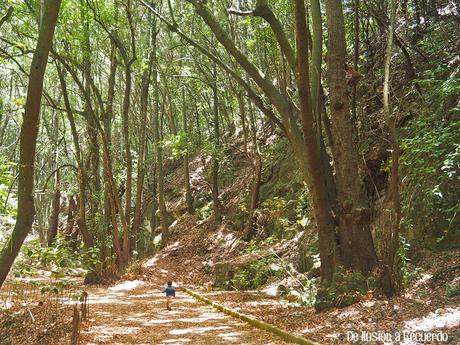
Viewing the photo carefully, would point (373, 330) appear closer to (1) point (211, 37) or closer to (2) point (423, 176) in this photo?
(2) point (423, 176)

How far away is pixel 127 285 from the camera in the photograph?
15688mm

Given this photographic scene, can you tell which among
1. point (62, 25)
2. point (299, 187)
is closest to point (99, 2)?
point (62, 25)

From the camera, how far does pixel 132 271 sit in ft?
55.6

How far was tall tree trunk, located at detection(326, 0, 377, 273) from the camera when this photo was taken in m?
8.02

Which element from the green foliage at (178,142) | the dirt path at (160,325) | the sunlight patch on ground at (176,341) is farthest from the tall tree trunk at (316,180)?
the green foliage at (178,142)

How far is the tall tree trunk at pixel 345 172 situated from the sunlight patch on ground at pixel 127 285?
9652mm

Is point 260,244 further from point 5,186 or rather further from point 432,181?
point 5,186

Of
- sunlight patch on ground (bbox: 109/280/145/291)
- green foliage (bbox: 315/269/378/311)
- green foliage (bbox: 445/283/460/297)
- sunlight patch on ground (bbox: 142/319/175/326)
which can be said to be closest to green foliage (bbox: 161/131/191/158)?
sunlight patch on ground (bbox: 109/280/145/291)

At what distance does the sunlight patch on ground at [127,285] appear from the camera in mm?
15281

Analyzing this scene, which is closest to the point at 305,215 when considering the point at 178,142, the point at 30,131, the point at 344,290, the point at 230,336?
the point at 344,290

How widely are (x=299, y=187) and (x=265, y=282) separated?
4.80m

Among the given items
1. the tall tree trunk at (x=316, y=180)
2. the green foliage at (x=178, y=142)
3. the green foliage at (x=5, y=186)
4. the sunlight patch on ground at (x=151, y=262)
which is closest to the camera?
the tall tree trunk at (x=316, y=180)

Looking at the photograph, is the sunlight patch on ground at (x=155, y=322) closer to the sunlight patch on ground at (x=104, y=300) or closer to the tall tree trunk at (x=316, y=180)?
the sunlight patch on ground at (x=104, y=300)

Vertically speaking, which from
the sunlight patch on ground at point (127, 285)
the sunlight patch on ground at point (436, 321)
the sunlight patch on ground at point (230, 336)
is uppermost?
the sunlight patch on ground at point (436, 321)
